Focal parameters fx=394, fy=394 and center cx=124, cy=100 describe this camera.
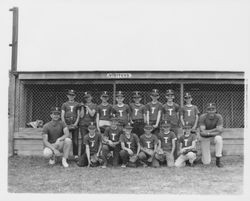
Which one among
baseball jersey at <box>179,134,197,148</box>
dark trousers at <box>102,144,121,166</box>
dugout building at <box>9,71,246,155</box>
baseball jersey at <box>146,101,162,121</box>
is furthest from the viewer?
dugout building at <box>9,71,246,155</box>

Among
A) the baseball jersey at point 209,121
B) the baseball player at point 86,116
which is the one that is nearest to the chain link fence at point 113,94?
the baseball player at point 86,116

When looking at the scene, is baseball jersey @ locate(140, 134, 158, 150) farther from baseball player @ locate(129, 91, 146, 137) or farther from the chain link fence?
the chain link fence

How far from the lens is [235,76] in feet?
30.3

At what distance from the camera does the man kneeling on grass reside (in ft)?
25.8

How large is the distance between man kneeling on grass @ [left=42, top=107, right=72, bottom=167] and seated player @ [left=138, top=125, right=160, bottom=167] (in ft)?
4.83

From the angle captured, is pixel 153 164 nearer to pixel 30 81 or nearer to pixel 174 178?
pixel 174 178

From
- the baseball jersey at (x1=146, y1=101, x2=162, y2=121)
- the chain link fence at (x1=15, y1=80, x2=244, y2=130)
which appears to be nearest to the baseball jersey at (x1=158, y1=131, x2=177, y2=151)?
the baseball jersey at (x1=146, y1=101, x2=162, y2=121)

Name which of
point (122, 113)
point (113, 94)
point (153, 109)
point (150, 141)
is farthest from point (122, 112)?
point (113, 94)

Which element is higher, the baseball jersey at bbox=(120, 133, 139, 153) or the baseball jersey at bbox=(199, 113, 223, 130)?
the baseball jersey at bbox=(199, 113, 223, 130)

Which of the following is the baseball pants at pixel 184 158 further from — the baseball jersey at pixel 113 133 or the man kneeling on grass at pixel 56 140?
the man kneeling on grass at pixel 56 140

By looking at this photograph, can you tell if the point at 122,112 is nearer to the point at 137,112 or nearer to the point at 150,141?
the point at 137,112

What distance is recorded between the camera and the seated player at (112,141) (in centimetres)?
782

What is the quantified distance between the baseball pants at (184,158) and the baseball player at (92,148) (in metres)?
1.52

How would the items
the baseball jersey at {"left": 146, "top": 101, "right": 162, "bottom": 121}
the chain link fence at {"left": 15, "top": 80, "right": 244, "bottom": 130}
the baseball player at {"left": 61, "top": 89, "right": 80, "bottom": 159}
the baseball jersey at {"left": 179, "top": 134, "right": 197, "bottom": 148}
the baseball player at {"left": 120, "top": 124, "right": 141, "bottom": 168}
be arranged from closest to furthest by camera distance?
the baseball player at {"left": 120, "top": 124, "right": 141, "bottom": 168} < the baseball jersey at {"left": 179, "top": 134, "right": 197, "bottom": 148} < the baseball jersey at {"left": 146, "top": 101, "right": 162, "bottom": 121} < the baseball player at {"left": 61, "top": 89, "right": 80, "bottom": 159} < the chain link fence at {"left": 15, "top": 80, "right": 244, "bottom": 130}
